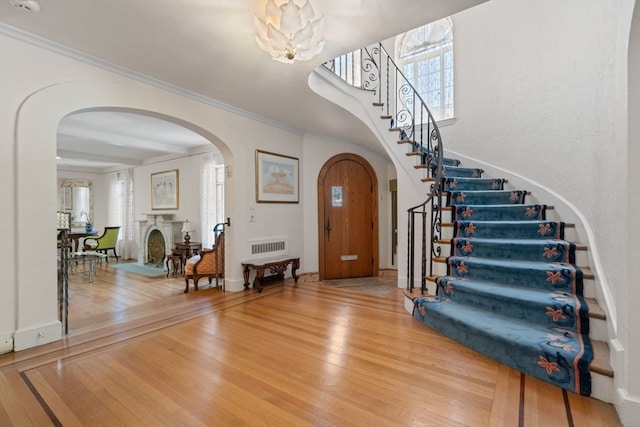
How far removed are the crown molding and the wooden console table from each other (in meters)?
2.30

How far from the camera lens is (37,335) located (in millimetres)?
2516

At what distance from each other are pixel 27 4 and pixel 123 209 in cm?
791

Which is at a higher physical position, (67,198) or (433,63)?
(433,63)

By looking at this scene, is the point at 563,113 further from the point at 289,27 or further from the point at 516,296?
the point at 289,27

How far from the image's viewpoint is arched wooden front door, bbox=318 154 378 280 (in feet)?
18.6

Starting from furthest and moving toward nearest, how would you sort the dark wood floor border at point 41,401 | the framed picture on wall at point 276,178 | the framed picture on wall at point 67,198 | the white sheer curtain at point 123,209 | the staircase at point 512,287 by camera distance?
the framed picture on wall at point 67,198 < the white sheer curtain at point 123,209 < the framed picture on wall at point 276,178 < the staircase at point 512,287 < the dark wood floor border at point 41,401

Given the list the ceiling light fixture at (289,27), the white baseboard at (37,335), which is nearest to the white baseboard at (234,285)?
the white baseboard at (37,335)

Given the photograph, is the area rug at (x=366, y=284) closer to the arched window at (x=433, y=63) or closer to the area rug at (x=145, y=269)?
the arched window at (x=433, y=63)

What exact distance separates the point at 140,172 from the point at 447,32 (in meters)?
8.33

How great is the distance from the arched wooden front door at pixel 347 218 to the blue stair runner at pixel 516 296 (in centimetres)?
225

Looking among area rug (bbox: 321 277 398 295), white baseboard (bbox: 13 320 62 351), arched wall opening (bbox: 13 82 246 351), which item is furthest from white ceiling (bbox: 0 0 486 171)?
area rug (bbox: 321 277 398 295)

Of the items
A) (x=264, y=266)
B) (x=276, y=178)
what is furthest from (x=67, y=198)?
(x=264, y=266)

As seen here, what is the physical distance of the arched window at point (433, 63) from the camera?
528 centimetres

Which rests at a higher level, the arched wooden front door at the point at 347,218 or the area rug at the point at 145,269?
the arched wooden front door at the point at 347,218
